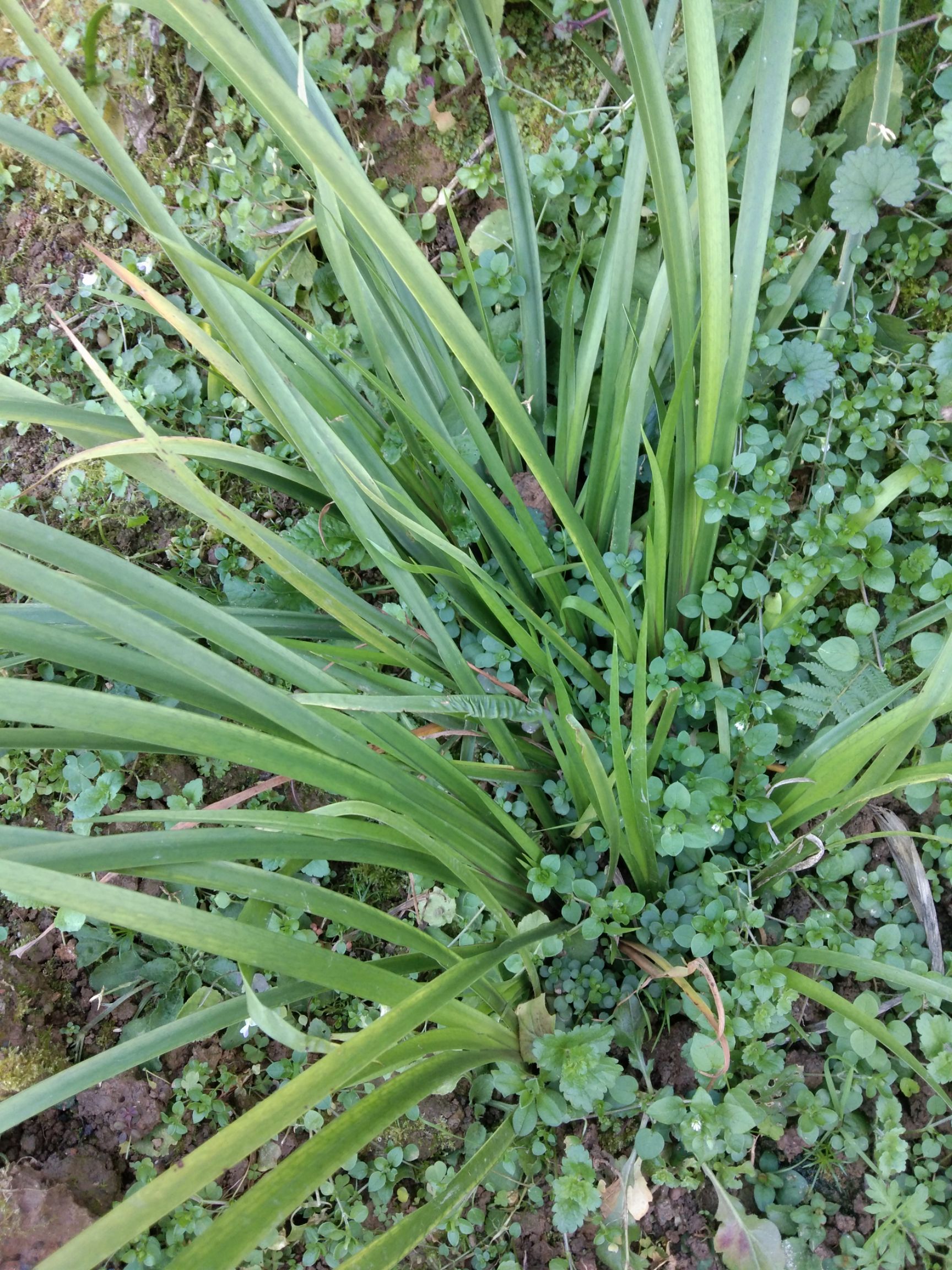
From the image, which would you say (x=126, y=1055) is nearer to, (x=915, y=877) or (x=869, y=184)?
(x=915, y=877)

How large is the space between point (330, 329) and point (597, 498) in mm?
571

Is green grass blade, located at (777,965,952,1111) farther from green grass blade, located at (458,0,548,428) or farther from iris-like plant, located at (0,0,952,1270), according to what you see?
green grass blade, located at (458,0,548,428)

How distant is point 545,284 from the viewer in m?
1.31

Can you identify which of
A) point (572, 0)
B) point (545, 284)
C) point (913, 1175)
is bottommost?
point (913, 1175)

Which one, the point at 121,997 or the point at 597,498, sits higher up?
the point at 597,498

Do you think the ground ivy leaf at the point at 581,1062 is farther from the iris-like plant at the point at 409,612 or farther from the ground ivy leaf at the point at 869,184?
the ground ivy leaf at the point at 869,184

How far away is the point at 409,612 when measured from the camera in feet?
3.80

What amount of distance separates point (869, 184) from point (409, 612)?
0.85 metres

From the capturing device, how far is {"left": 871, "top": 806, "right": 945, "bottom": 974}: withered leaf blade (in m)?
1.01

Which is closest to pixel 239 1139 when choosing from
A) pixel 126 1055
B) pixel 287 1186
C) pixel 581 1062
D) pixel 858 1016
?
pixel 287 1186

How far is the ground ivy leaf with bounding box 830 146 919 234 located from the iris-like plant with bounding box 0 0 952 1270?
Answer: 0.17 metres

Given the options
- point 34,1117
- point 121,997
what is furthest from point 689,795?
point 34,1117

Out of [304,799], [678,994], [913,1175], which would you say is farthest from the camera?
[304,799]

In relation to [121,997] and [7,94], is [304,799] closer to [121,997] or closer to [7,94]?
[121,997]
